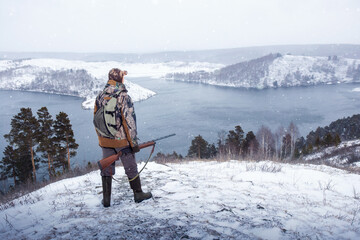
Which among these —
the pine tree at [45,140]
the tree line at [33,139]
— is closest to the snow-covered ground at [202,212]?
the tree line at [33,139]

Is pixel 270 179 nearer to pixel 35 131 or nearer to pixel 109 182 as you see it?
pixel 109 182

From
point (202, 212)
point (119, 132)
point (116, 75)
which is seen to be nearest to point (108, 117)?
point (119, 132)

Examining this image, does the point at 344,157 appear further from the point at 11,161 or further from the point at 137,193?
the point at 11,161

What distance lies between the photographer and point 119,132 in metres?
3.82

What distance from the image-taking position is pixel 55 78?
628ft

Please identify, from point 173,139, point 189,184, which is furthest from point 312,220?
point 173,139

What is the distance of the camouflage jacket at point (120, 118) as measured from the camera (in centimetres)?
378

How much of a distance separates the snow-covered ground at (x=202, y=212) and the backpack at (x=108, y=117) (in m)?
1.43

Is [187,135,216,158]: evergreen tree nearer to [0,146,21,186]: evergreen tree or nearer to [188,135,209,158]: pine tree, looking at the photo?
[188,135,209,158]: pine tree

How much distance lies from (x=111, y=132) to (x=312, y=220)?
358 cm

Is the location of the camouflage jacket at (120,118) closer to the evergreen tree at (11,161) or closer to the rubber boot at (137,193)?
the rubber boot at (137,193)

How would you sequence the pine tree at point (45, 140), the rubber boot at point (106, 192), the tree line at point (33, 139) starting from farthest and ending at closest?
the pine tree at point (45, 140) < the tree line at point (33, 139) < the rubber boot at point (106, 192)

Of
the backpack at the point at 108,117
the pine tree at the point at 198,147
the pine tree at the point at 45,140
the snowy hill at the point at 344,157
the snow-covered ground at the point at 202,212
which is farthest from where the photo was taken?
the pine tree at the point at 198,147

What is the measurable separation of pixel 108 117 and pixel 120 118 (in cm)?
21
